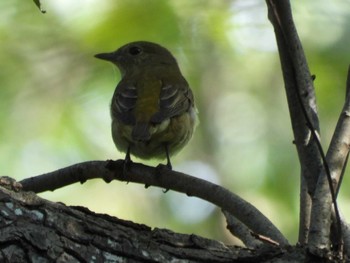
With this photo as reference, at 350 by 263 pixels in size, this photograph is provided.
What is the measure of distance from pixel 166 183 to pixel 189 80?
350 cm

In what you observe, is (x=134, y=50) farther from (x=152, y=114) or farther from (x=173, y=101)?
(x=152, y=114)

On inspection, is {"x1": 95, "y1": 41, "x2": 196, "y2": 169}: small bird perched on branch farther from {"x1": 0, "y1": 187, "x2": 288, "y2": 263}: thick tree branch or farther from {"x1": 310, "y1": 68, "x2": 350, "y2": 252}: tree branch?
{"x1": 0, "y1": 187, "x2": 288, "y2": 263}: thick tree branch

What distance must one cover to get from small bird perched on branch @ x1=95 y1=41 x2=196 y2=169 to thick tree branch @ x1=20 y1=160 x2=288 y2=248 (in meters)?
0.31

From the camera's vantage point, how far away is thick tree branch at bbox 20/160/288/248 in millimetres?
4461

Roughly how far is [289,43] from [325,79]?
2.94 metres

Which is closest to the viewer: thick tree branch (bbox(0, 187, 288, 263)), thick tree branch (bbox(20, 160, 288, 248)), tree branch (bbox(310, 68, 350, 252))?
thick tree branch (bbox(0, 187, 288, 263))

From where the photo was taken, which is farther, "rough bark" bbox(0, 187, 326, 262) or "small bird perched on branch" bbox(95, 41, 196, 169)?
"small bird perched on branch" bbox(95, 41, 196, 169)

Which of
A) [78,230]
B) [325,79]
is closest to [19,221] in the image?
[78,230]

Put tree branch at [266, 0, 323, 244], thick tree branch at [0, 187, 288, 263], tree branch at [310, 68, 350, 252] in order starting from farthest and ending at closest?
tree branch at [266, 0, 323, 244]
tree branch at [310, 68, 350, 252]
thick tree branch at [0, 187, 288, 263]

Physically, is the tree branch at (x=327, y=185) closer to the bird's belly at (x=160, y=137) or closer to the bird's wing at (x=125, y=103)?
the bird's belly at (x=160, y=137)

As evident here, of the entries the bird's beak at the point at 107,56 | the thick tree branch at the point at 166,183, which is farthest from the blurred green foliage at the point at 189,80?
the thick tree branch at the point at 166,183

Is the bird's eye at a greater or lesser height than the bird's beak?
greater

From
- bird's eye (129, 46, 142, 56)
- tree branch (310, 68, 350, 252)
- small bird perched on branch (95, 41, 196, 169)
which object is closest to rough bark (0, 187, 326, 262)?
tree branch (310, 68, 350, 252)

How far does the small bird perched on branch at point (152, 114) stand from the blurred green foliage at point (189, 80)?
0.38m
